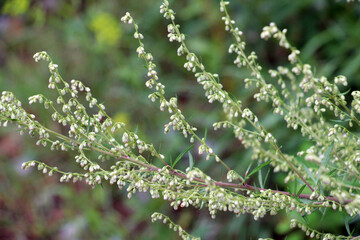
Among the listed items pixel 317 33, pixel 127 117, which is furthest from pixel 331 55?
pixel 127 117

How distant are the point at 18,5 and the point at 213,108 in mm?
2144

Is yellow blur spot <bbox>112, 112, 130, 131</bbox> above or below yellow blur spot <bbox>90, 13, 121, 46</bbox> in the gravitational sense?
below

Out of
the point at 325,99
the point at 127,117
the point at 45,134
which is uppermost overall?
the point at 127,117

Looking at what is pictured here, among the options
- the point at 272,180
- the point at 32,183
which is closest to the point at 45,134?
the point at 272,180

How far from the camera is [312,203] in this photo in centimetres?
140

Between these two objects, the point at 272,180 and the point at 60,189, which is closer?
the point at 272,180

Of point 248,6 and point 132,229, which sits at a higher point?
point 248,6

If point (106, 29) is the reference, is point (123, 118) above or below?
below

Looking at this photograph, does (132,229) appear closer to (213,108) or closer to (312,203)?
(213,108)

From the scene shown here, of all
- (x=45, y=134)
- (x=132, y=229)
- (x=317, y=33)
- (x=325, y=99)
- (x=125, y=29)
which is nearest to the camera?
(x=325, y=99)

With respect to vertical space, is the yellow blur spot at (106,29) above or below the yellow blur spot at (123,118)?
above

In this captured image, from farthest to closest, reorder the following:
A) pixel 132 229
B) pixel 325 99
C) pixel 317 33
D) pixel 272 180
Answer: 1. pixel 132 229
2. pixel 317 33
3. pixel 272 180
4. pixel 325 99

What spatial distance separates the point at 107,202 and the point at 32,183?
0.97 metres

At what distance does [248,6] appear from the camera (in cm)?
401
